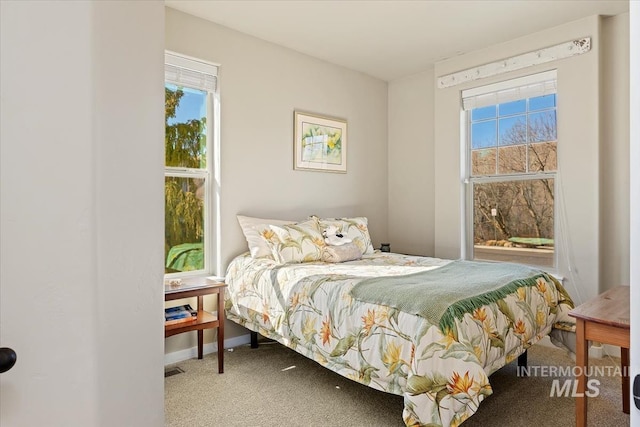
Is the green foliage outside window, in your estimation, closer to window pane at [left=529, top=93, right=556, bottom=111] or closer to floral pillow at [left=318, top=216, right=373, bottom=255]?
floral pillow at [left=318, top=216, right=373, bottom=255]

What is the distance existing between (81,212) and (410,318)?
156 centimetres

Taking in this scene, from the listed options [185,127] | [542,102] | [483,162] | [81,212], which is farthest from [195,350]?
[542,102]

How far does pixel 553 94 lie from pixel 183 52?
3275 mm

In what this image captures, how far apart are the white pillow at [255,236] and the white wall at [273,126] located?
0.10 metres

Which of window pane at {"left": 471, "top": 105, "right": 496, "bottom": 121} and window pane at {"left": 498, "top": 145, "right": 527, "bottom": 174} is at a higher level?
window pane at {"left": 471, "top": 105, "right": 496, "bottom": 121}

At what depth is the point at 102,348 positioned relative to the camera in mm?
744

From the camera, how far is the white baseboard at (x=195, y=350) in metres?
2.98

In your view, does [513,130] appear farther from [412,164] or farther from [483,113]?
[412,164]

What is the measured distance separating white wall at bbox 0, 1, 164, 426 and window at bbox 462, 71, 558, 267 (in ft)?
11.9

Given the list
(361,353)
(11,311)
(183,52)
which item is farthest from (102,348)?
(183,52)

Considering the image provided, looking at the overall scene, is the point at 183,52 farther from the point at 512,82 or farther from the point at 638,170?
the point at 638,170

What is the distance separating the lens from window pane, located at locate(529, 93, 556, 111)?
11.4 feet

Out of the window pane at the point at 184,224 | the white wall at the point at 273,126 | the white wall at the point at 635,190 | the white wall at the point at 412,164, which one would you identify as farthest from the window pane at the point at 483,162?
the white wall at the point at 635,190

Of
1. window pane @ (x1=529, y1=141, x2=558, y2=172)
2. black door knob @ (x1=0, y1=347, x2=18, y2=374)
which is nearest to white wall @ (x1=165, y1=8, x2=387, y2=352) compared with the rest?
window pane @ (x1=529, y1=141, x2=558, y2=172)
